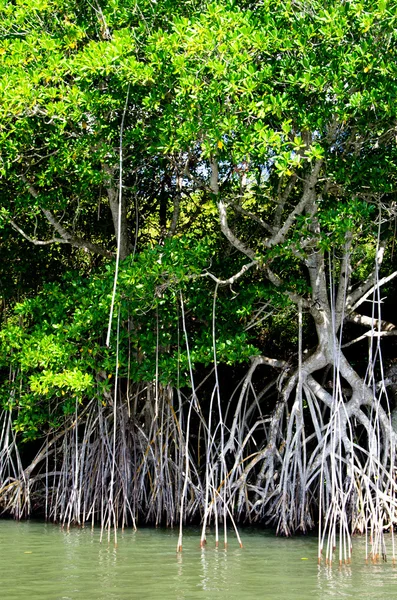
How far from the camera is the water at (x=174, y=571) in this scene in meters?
5.44

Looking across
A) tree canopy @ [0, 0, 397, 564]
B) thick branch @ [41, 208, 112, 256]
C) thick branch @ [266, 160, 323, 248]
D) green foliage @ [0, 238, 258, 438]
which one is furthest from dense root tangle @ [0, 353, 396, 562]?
thick branch @ [41, 208, 112, 256]

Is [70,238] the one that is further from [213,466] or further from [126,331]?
[213,466]

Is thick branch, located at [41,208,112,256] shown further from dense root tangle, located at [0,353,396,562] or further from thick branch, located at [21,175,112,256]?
dense root tangle, located at [0,353,396,562]

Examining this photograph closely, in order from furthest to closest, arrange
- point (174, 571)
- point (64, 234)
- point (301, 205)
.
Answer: point (64, 234)
point (301, 205)
point (174, 571)

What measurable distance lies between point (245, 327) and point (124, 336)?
44.0 inches

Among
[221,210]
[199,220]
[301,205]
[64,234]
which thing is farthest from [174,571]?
[199,220]

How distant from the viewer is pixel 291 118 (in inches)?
290

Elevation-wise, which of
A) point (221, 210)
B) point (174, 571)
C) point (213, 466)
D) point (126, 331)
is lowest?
point (174, 571)

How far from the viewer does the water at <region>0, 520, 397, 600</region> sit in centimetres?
544

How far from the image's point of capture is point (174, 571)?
612 cm

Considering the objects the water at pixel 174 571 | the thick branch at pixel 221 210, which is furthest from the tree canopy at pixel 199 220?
the water at pixel 174 571

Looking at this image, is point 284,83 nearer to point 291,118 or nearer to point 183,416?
point 291,118

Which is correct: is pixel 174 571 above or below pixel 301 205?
below

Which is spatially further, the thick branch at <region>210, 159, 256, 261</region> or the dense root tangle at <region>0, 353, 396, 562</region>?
the dense root tangle at <region>0, 353, 396, 562</region>
